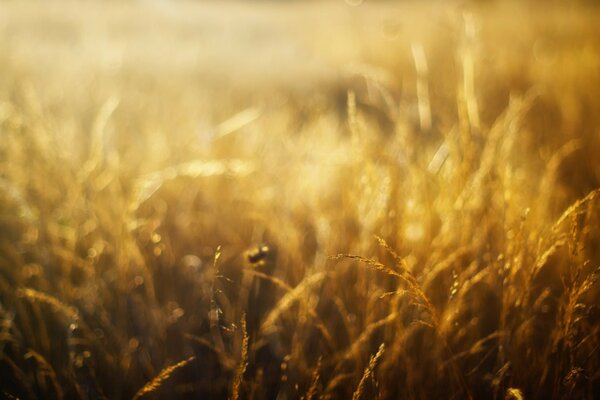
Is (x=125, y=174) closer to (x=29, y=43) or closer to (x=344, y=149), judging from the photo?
(x=344, y=149)

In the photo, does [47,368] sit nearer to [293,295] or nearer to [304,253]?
[293,295]

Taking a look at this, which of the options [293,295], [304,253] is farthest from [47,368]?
[304,253]

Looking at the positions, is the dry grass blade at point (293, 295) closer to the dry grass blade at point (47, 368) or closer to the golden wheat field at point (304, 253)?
the golden wheat field at point (304, 253)

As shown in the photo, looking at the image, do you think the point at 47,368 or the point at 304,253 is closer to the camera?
the point at 47,368

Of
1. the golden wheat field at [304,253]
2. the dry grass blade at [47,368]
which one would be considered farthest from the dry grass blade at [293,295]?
the dry grass blade at [47,368]

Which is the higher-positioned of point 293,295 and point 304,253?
point 293,295

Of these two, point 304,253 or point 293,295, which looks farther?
point 304,253

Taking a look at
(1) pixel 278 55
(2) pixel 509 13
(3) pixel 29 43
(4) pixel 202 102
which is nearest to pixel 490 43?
(2) pixel 509 13

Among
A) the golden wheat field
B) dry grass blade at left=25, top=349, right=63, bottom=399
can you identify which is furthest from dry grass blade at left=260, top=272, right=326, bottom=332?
dry grass blade at left=25, top=349, right=63, bottom=399

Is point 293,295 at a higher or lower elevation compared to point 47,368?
higher
